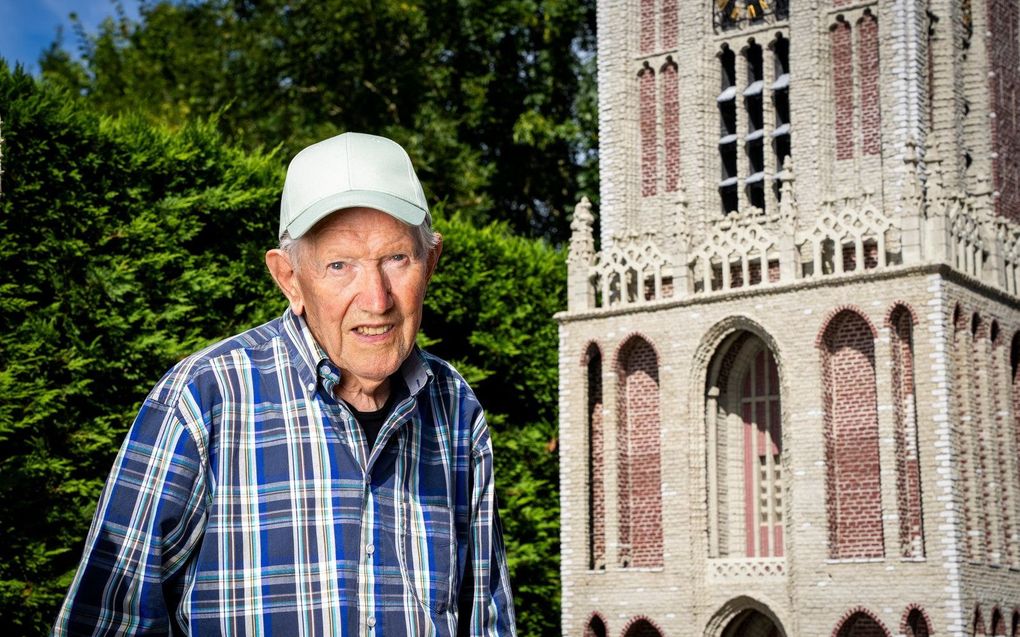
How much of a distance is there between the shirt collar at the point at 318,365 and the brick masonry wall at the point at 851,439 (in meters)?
21.0

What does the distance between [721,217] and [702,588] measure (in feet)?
20.5

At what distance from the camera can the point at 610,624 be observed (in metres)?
26.4

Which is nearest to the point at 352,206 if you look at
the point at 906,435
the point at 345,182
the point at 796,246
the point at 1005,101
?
the point at 345,182

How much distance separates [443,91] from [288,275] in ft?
112

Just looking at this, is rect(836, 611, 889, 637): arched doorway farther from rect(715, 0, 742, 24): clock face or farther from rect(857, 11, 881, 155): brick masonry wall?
rect(715, 0, 742, 24): clock face

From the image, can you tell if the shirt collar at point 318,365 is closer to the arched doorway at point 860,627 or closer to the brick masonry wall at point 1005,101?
the arched doorway at point 860,627

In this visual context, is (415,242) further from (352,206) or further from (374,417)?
(374,417)

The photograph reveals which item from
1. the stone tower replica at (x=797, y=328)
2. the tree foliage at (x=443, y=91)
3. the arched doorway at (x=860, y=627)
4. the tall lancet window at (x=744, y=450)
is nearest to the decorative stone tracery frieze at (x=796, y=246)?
the stone tower replica at (x=797, y=328)

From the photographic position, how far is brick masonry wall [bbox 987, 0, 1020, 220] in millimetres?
26922

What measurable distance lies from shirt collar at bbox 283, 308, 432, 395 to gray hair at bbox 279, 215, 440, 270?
137 mm

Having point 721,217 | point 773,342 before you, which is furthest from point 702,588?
point 721,217

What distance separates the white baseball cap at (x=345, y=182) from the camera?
11.4 feet

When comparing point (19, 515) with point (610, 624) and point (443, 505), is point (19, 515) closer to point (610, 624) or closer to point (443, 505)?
point (610, 624)

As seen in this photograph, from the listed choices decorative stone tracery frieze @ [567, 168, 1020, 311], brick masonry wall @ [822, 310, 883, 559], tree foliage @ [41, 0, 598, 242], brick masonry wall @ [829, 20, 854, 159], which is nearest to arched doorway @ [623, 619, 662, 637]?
brick masonry wall @ [822, 310, 883, 559]
